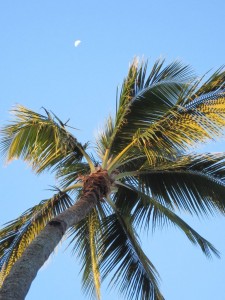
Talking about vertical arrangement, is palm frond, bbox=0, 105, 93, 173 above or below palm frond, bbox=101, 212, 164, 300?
above

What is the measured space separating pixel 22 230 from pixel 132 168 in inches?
92.7

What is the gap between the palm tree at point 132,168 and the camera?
8.64 meters

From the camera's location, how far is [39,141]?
9.42 m

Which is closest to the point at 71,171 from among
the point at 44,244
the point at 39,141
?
the point at 39,141

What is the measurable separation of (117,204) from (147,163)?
1054 mm

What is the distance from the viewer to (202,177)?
372 inches

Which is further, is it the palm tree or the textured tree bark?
the palm tree

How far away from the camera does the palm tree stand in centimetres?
864

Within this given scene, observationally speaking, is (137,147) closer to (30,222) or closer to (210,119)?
(210,119)

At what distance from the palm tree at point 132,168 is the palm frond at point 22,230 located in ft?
0.06

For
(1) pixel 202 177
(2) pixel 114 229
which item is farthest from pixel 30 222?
(1) pixel 202 177

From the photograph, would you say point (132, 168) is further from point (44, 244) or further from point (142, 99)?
point (44, 244)

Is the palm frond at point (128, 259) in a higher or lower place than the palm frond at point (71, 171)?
lower

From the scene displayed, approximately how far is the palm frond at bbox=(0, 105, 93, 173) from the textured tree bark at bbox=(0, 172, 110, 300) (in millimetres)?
1043
